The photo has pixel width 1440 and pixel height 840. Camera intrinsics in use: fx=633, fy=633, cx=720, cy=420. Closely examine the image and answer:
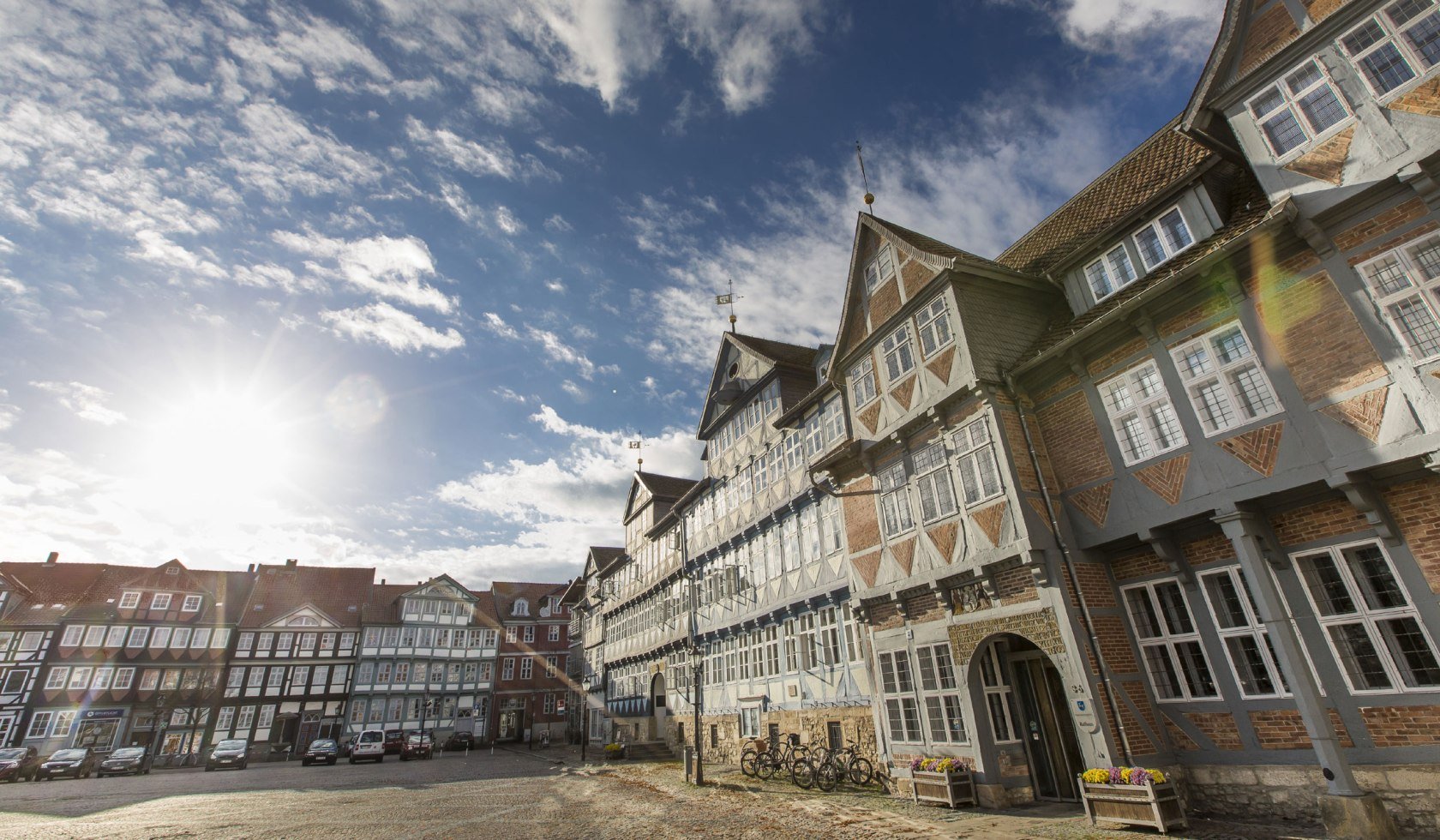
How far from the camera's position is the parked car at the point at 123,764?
111 feet

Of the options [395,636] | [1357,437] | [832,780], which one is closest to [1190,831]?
[1357,437]

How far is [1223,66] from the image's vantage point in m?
10.4

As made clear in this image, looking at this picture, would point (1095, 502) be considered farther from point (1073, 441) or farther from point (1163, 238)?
point (1163, 238)

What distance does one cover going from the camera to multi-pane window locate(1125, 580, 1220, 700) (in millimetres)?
10109

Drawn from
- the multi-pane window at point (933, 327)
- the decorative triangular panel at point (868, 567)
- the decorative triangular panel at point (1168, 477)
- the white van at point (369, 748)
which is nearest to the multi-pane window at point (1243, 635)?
the decorative triangular panel at point (1168, 477)

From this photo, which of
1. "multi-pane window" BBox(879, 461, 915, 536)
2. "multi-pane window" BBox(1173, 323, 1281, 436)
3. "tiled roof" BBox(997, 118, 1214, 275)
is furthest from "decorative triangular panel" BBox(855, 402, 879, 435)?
"multi-pane window" BBox(1173, 323, 1281, 436)

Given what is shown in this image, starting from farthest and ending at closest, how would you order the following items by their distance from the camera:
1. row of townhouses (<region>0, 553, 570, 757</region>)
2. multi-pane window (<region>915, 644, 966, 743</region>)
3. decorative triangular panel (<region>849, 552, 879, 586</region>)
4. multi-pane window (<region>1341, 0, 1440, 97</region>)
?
row of townhouses (<region>0, 553, 570, 757</region>) < decorative triangular panel (<region>849, 552, 879, 586</region>) < multi-pane window (<region>915, 644, 966, 743</region>) < multi-pane window (<region>1341, 0, 1440, 97</region>)

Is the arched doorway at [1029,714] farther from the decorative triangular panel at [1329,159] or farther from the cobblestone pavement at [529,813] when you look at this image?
the decorative triangular panel at [1329,159]

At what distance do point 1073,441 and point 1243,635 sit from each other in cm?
392

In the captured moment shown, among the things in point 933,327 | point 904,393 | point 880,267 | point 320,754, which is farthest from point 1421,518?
point 320,754

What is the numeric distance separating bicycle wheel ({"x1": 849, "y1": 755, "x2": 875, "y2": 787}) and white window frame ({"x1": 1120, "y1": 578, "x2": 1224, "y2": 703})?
7.19 meters

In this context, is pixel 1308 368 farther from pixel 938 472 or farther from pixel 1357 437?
pixel 938 472

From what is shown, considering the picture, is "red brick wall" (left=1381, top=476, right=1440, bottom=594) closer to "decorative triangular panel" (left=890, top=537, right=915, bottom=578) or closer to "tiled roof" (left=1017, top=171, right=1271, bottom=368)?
"tiled roof" (left=1017, top=171, right=1271, bottom=368)

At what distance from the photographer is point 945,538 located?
13.3 meters
